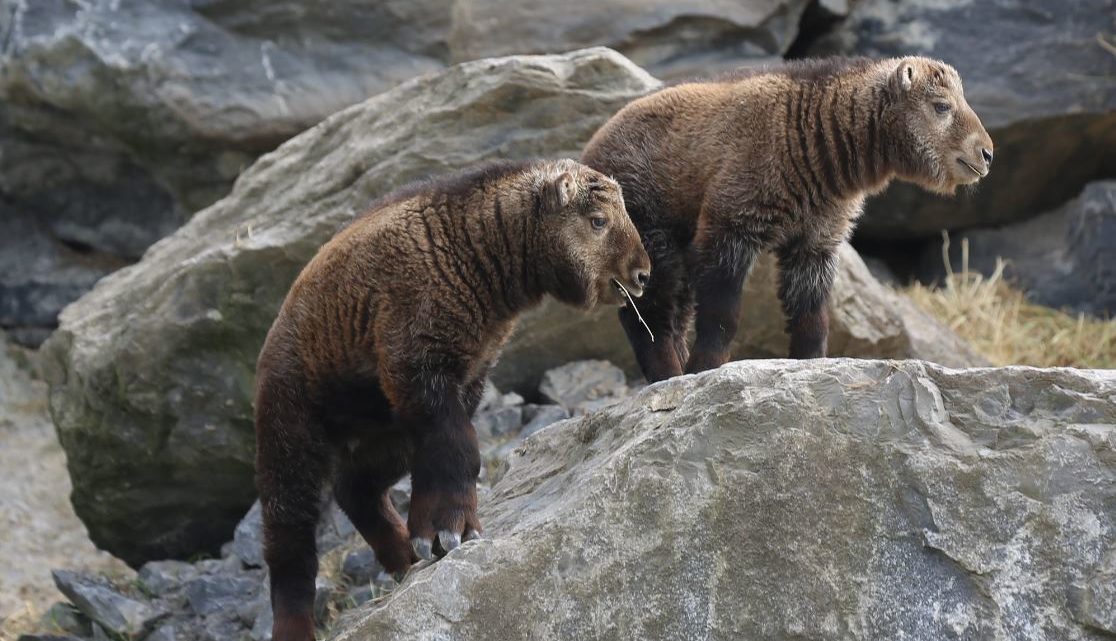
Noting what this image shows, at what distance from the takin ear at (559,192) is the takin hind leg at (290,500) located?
142cm

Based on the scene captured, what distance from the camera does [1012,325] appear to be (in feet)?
40.1

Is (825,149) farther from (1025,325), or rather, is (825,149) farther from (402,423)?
(1025,325)

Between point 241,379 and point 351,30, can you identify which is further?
point 351,30

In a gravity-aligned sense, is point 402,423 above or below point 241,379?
above

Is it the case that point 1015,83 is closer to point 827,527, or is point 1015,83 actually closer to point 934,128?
point 934,128

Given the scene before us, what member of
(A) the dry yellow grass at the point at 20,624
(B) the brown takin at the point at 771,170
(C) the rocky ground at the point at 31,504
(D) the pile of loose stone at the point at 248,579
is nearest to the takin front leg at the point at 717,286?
(B) the brown takin at the point at 771,170

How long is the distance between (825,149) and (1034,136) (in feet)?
19.3

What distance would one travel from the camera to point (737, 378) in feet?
17.8

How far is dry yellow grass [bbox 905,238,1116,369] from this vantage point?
11859 mm

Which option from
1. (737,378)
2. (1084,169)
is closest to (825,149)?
(737,378)

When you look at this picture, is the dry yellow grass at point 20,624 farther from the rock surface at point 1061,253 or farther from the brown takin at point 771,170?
the rock surface at point 1061,253

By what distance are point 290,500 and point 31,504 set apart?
21.6 ft

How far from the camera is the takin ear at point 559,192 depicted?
21.9 feet

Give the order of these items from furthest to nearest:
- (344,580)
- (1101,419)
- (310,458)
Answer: (344,580) → (310,458) → (1101,419)
